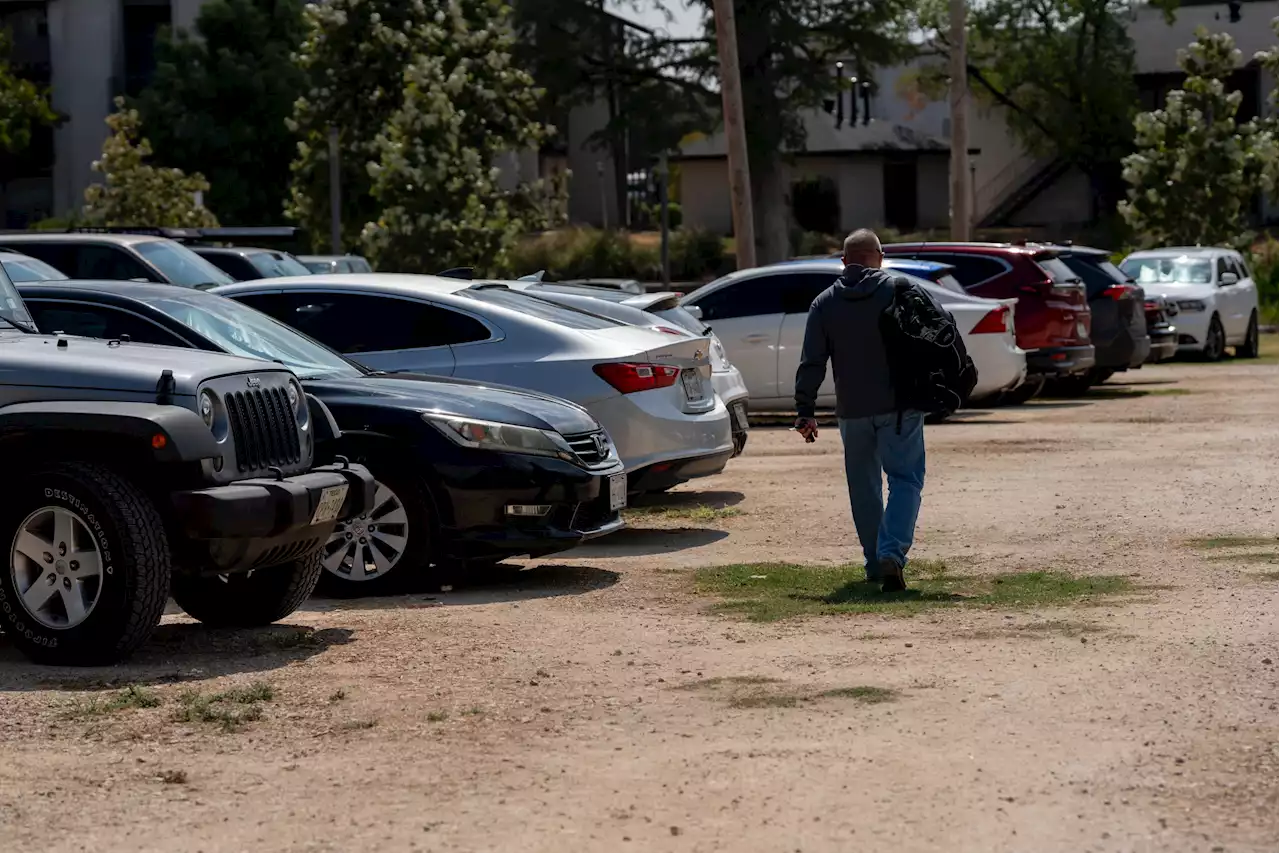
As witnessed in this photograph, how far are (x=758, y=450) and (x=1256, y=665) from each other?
11437mm

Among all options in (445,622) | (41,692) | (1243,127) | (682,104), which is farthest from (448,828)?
(1243,127)

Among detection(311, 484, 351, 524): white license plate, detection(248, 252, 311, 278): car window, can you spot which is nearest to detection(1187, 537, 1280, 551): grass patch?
detection(311, 484, 351, 524): white license plate

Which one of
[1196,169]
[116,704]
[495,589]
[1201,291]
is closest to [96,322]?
[495,589]

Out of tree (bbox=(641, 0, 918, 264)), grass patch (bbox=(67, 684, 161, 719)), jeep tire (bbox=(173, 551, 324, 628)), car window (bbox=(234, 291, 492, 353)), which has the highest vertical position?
tree (bbox=(641, 0, 918, 264))

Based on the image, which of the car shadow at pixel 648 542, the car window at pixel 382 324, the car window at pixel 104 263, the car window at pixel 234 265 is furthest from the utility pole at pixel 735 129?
the car window at pixel 382 324

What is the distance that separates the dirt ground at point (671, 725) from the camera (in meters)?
5.89

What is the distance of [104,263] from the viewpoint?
19.9 metres

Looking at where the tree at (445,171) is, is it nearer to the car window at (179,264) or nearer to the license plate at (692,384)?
the car window at (179,264)

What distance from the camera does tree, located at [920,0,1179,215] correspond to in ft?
222

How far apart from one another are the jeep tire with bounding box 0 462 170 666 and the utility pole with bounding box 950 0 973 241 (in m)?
27.9

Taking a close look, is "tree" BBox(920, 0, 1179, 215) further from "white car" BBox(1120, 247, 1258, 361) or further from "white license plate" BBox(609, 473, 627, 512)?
"white license plate" BBox(609, 473, 627, 512)

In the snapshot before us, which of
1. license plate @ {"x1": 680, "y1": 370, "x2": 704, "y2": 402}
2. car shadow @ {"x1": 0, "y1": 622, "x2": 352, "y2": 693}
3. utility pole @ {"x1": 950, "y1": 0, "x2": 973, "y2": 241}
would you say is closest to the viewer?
car shadow @ {"x1": 0, "y1": 622, "x2": 352, "y2": 693}

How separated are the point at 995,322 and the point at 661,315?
665cm

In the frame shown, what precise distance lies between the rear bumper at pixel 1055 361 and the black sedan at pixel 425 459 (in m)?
13.5
